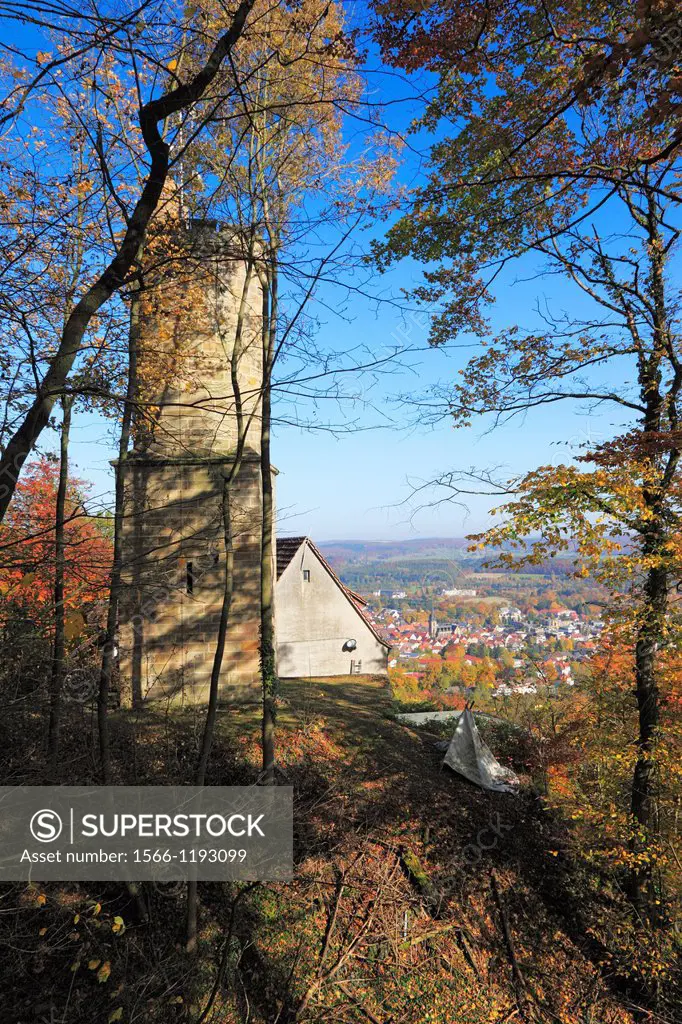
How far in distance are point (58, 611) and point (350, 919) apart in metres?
6.00

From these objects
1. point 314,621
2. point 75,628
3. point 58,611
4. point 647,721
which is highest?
point 58,611

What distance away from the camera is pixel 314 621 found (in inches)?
687

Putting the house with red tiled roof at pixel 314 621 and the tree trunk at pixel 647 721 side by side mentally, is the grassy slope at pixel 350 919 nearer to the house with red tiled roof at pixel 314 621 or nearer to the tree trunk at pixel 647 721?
the tree trunk at pixel 647 721

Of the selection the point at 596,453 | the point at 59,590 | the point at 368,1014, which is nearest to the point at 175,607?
the point at 59,590

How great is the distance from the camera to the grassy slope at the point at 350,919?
5148 millimetres

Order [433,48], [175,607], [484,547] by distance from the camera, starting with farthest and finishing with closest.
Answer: [175,607]
[484,547]
[433,48]

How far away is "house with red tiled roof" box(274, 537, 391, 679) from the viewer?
57.1ft

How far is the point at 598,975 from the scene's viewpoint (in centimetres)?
704

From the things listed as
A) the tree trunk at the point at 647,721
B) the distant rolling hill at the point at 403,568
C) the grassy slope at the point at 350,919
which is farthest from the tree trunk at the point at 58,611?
the distant rolling hill at the point at 403,568

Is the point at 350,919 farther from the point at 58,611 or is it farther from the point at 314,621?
the point at 314,621

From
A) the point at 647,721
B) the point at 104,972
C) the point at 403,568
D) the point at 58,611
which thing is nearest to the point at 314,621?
the point at 647,721

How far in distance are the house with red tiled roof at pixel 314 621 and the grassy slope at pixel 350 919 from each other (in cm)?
755

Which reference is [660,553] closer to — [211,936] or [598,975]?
[598,975]

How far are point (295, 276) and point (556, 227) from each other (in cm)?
687
